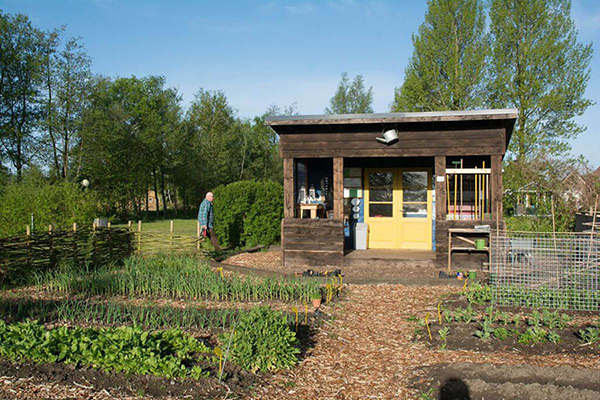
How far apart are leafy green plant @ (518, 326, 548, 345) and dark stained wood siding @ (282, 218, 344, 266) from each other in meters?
5.45

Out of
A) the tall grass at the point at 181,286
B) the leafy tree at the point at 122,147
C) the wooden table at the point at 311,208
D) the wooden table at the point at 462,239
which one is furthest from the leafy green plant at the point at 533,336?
the leafy tree at the point at 122,147

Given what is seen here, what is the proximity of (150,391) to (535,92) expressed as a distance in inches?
952

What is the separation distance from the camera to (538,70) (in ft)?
77.9

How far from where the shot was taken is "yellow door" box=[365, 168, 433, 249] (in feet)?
39.7

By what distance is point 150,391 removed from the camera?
155 inches

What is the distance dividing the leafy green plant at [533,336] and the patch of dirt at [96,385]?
2856 mm

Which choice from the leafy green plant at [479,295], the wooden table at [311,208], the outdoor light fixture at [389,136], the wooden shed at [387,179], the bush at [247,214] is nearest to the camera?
the leafy green plant at [479,295]

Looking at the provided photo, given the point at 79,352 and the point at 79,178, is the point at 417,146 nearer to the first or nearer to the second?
the point at 79,352

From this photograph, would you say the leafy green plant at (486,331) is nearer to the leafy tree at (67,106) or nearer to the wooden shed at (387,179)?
the wooden shed at (387,179)

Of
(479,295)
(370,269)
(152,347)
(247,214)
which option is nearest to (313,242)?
(370,269)

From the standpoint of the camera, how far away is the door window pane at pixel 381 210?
12.3m

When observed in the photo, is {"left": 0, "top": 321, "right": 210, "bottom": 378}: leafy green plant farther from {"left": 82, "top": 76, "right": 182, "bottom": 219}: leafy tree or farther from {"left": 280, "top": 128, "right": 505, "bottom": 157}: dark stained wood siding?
{"left": 82, "top": 76, "right": 182, "bottom": 219}: leafy tree

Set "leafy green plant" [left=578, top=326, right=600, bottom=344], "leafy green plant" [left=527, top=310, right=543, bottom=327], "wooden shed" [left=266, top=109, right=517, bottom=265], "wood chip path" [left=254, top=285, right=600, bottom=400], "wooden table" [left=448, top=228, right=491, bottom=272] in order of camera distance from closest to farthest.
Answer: "wood chip path" [left=254, top=285, right=600, bottom=400], "leafy green plant" [left=578, top=326, right=600, bottom=344], "leafy green plant" [left=527, top=310, right=543, bottom=327], "wooden table" [left=448, top=228, right=491, bottom=272], "wooden shed" [left=266, top=109, right=517, bottom=265]

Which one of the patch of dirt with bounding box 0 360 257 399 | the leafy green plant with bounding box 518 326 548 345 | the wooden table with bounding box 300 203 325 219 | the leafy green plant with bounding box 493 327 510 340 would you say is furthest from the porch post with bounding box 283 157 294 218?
the patch of dirt with bounding box 0 360 257 399
